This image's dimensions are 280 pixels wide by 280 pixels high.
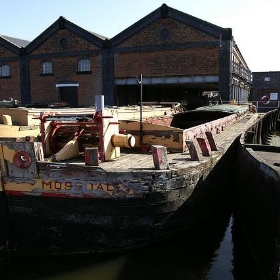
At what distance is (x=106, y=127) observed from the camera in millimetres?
5992

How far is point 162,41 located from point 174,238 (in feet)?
68.7

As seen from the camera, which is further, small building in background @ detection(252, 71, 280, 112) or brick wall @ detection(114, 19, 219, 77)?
small building in background @ detection(252, 71, 280, 112)

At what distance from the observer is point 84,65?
28078mm

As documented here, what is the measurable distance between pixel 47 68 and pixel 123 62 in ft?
23.6

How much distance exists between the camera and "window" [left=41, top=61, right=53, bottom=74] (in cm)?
2929

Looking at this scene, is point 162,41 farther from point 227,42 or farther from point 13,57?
point 13,57

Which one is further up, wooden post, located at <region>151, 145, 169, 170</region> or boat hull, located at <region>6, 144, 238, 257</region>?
wooden post, located at <region>151, 145, 169, 170</region>

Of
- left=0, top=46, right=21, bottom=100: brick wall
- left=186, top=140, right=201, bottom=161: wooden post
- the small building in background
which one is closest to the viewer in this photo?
left=186, top=140, right=201, bottom=161: wooden post

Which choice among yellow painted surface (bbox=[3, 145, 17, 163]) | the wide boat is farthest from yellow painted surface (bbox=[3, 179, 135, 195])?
yellow painted surface (bbox=[3, 145, 17, 163])

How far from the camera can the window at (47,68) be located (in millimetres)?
29286

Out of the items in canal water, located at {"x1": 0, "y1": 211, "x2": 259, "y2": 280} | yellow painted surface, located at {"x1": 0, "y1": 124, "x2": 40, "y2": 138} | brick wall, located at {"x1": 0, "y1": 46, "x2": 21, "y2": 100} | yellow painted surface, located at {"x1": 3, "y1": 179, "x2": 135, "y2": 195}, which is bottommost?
canal water, located at {"x1": 0, "y1": 211, "x2": 259, "y2": 280}

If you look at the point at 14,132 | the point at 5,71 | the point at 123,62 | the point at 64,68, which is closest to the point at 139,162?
the point at 14,132

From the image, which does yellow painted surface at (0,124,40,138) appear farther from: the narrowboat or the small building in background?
the small building in background

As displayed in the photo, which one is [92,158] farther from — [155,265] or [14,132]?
[14,132]
